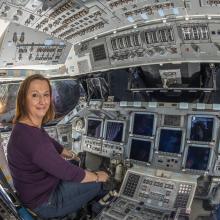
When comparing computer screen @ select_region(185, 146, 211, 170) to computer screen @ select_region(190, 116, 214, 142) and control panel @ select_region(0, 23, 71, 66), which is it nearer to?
computer screen @ select_region(190, 116, 214, 142)

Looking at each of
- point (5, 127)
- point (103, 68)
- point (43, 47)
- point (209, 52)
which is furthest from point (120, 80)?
point (5, 127)

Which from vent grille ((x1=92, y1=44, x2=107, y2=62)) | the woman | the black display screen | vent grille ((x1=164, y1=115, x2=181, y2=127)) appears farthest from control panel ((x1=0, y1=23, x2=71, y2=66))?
vent grille ((x1=164, y1=115, x2=181, y2=127))

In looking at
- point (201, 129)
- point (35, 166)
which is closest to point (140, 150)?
point (201, 129)

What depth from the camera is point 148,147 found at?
3.49 meters

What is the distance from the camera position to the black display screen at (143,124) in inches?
138

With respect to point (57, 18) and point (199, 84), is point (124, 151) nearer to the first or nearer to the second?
point (199, 84)

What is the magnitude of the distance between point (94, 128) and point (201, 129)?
4.70 feet

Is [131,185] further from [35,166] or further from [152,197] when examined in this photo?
[35,166]

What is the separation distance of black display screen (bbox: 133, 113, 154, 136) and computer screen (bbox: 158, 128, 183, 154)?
14 centimetres

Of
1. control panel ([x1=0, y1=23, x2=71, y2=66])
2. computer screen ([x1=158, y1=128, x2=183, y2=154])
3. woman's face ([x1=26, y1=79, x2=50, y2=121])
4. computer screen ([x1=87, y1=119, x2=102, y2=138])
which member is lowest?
computer screen ([x1=158, y1=128, x2=183, y2=154])

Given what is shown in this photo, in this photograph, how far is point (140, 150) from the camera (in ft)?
11.6

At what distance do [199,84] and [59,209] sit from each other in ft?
7.23

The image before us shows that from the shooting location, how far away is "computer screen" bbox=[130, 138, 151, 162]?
349cm

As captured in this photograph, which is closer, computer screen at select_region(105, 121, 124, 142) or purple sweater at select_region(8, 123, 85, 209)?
purple sweater at select_region(8, 123, 85, 209)
